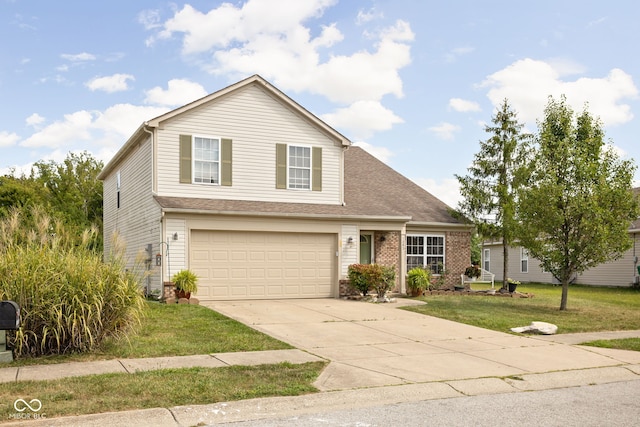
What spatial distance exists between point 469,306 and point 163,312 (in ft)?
28.0

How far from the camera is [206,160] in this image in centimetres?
1962

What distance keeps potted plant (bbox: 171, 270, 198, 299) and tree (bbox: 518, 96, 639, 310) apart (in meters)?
9.45

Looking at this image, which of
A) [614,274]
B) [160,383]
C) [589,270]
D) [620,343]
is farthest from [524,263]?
[160,383]

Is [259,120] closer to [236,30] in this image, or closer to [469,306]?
[236,30]

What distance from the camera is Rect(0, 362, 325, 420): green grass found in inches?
255

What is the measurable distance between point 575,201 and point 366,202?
25.5ft

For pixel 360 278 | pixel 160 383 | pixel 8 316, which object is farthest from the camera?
pixel 360 278

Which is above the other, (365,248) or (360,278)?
(365,248)

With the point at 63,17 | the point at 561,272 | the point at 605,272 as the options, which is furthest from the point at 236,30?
the point at 605,272

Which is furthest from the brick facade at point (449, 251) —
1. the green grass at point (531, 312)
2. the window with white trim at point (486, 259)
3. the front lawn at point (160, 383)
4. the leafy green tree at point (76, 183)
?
the leafy green tree at point (76, 183)

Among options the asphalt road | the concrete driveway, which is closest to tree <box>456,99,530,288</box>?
the concrete driveway

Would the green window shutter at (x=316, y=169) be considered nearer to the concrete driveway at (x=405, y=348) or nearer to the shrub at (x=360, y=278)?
the shrub at (x=360, y=278)

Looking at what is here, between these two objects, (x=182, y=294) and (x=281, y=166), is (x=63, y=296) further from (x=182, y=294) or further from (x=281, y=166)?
(x=281, y=166)

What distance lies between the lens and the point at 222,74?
21625mm
